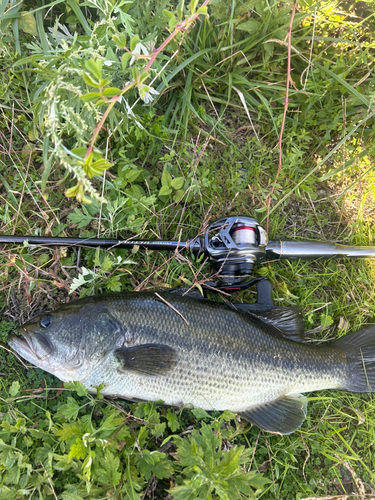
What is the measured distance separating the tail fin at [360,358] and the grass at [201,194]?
184 millimetres

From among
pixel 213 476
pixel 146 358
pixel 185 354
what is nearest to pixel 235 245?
pixel 185 354

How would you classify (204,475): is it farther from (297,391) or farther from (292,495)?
(292,495)

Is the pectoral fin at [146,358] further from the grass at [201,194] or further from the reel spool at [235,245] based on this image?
the reel spool at [235,245]


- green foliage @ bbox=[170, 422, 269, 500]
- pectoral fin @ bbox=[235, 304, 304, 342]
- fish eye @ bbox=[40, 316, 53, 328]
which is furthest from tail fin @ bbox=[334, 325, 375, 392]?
fish eye @ bbox=[40, 316, 53, 328]

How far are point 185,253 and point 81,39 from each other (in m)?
1.82

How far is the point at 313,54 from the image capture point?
3.49 meters

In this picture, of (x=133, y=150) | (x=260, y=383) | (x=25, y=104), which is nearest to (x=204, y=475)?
(x=260, y=383)

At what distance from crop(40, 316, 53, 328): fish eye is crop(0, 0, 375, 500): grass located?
448 millimetres

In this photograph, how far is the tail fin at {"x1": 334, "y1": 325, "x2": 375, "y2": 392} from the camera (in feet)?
10.2

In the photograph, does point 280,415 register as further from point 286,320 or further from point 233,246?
point 233,246

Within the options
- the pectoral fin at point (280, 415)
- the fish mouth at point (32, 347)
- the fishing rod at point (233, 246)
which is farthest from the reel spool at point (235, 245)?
Answer: the fish mouth at point (32, 347)

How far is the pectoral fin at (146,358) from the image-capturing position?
2.57 m

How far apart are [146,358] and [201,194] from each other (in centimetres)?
165

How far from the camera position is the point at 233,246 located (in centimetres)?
276
